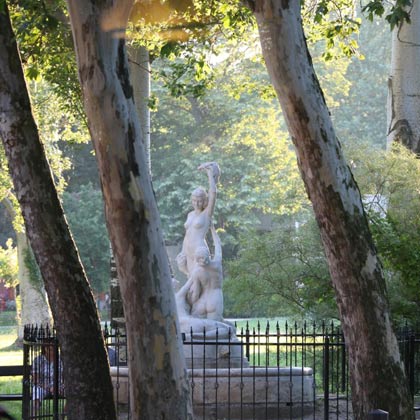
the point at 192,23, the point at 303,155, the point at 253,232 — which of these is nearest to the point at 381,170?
the point at 253,232

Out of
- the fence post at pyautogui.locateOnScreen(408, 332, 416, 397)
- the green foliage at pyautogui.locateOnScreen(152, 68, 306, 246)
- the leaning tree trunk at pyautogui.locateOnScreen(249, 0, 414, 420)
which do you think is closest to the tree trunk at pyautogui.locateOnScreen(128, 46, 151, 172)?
the fence post at pyautogui.locateOnScreen(408, 332, 416, 397)

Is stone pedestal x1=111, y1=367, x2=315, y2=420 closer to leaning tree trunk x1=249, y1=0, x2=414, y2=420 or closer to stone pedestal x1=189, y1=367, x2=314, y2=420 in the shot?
stone pedestal x1=189, y1=367, x2=314, y2=420

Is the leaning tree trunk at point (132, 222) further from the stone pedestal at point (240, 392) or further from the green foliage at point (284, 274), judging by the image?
the green foliage at point (284, 274)

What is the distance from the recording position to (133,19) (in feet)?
58.4

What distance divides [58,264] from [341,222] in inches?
113

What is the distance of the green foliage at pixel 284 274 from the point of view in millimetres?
20203

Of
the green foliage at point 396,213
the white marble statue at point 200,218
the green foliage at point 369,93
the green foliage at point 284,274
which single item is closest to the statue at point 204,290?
the white marble statue at point 200,218

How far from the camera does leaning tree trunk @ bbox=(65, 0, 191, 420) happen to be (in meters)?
9.58

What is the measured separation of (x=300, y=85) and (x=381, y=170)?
35.1 ft

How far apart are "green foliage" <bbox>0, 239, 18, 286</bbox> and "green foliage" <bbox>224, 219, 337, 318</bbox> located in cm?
2152

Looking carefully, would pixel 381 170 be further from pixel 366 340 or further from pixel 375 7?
pixel 366 340

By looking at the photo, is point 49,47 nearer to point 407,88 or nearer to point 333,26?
point 333,26

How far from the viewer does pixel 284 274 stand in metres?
20.9

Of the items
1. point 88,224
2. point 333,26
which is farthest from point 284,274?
point 88,224
